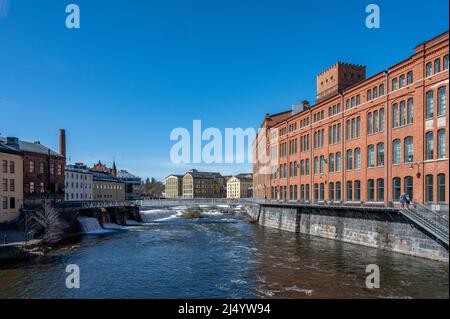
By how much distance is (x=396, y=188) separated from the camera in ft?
107

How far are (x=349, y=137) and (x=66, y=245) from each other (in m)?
36.6

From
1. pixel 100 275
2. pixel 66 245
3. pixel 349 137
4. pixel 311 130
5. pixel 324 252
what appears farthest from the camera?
pixel 311 130

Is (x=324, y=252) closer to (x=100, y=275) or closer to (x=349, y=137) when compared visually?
(x=349, y=137)

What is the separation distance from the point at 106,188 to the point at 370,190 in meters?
83.0

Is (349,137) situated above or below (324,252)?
above

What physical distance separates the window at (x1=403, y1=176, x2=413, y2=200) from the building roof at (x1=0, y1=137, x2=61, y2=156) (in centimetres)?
5206

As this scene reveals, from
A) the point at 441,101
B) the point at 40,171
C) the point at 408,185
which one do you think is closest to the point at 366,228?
the point at 408,185

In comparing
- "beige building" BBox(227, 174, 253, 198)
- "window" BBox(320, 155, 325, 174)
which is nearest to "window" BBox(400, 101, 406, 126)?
"window" BBox(320, 155, 325, 174)

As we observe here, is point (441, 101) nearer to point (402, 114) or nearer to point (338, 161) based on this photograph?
point (402, 114)

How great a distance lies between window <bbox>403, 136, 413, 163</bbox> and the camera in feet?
100

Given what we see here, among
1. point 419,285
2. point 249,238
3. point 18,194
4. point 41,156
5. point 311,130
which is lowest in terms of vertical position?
point 249,238

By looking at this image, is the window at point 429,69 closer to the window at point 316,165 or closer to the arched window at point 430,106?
the arched window at point 430,106

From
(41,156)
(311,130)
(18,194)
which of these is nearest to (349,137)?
(311,130)

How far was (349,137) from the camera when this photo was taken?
41562 mm
